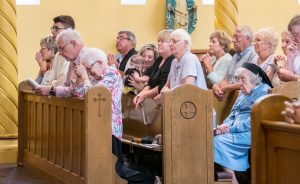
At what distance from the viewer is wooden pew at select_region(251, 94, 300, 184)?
4.34 m

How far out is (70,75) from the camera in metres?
8.05

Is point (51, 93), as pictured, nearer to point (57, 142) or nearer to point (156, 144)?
point (57, 142)

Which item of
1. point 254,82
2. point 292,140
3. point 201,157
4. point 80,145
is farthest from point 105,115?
point 292,140

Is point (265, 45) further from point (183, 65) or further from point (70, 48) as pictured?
point (70, 48)

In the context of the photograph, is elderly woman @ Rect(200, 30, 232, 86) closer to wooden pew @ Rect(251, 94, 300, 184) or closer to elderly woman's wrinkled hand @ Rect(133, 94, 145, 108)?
A: elderly woman's wrinkled hand @ Rect(133, 94, 145, 108)

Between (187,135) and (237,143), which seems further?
(237,143)

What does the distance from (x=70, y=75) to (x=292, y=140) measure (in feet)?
13.7

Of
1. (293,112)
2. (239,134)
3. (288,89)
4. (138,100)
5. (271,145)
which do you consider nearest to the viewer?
(293,112)

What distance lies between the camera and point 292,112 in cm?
423

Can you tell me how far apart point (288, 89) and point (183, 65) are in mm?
1319

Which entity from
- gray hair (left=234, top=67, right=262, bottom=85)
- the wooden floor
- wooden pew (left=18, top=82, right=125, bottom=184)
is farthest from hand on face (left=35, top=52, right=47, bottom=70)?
gray hair (left=234, top=67, right=262, bottom=85)

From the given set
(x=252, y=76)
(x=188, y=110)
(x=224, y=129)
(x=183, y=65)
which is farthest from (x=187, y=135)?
(x=183, y=65)

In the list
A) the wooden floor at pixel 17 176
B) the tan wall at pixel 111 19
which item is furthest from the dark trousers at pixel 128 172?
the tan wall at pixel 111 19

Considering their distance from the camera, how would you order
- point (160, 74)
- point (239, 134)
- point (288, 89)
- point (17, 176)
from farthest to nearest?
point (17, 176)
point (160, 74)
point (239, 134)
point (288, 89)
